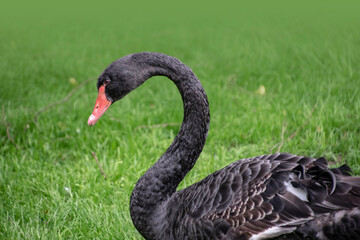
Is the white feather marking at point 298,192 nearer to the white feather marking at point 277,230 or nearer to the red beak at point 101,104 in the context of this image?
the white feather marking at point 277,230

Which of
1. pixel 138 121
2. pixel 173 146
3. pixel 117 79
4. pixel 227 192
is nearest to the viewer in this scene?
pixel 227 192

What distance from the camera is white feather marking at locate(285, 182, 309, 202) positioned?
2109 millimetres

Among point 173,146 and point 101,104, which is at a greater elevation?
point 101,104

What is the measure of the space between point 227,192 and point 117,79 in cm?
84

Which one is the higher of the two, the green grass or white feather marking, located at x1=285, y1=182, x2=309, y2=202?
white feather marking, located at x1=285, y1=182, x2=309, y2=202

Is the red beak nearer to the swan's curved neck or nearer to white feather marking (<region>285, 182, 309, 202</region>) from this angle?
the swan's curved neck

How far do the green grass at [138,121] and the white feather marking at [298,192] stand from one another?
3.84 ft

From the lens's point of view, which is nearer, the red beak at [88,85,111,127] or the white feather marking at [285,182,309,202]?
the white feather marking at [285,182,309,202]

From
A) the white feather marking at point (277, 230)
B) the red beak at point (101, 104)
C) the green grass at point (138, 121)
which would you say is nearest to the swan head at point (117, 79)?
the red beak at point (101, 104)

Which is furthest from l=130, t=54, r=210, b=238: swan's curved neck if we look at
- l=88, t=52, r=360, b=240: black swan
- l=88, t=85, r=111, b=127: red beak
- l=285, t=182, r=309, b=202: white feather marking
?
l=285, t=182, r=309, b=202: white feather marking

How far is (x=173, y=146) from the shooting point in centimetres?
268

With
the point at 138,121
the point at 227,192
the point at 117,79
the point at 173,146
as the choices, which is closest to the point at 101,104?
the point at 117,79

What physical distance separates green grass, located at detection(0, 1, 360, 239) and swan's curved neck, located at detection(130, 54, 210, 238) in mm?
387

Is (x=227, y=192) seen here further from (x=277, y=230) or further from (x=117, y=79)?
(x=117, y=79)
